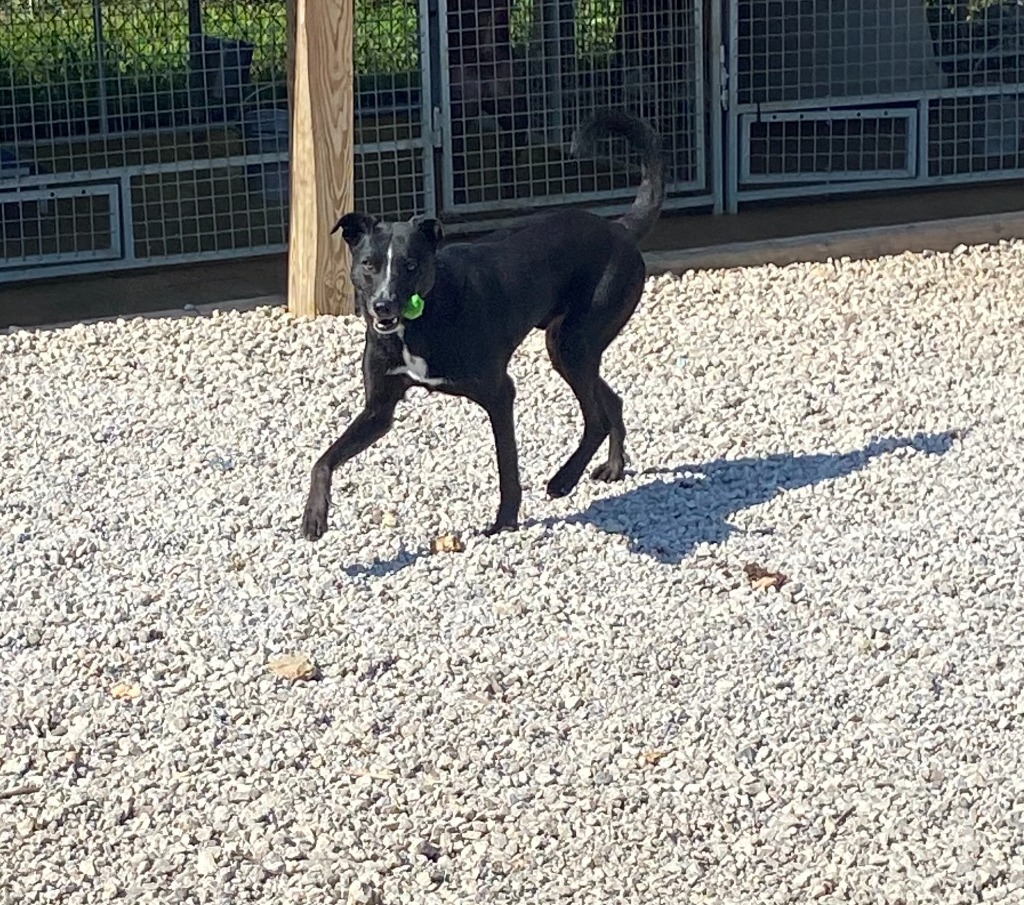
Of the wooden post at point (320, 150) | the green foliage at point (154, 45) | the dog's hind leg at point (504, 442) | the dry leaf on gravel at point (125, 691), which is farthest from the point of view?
the green foliage at point (154, 45)

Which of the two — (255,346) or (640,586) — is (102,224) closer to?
(255,346)

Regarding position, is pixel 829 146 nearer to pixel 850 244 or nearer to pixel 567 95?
pixel 850 244

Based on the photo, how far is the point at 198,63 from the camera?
40.4ft

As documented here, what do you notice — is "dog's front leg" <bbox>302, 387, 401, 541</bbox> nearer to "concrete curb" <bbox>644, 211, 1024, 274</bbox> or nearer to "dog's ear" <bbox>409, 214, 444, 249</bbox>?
"dog's ear" <bbox>409, 214, 444, 249</bbox>

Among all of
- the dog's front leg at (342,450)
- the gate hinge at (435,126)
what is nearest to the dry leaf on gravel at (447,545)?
the dog's front leg at (342,450)

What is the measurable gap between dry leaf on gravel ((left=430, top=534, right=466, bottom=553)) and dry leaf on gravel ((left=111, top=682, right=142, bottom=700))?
1.13 m

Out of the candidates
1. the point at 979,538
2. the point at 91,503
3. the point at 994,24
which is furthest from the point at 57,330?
the point at 994,24

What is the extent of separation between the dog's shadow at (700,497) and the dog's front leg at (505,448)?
6.9 inches

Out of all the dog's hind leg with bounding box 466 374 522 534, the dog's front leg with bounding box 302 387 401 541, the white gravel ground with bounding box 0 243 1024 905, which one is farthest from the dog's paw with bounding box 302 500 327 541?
the dog's hind leg with bounding box 466 374 522 534

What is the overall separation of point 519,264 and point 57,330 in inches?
119

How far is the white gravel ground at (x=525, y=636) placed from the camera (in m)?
4.30

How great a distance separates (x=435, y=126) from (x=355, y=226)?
386 cm

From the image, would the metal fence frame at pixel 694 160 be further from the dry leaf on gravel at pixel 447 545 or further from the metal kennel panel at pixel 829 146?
the dry leaf on gravel at pixel 447 545

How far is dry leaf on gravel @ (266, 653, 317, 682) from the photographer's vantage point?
5.08 m
